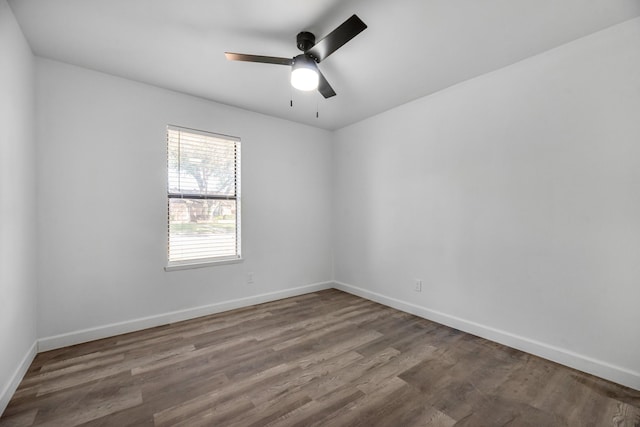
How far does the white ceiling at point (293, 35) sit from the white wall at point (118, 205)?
299 millimetres

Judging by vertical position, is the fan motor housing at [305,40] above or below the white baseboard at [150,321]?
above

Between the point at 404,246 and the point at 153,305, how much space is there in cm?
304

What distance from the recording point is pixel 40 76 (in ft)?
8.19

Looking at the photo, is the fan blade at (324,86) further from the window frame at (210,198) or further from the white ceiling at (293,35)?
the window frame at (210,198)

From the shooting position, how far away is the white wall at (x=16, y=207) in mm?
1798

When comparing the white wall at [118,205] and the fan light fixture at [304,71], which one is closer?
the fan light fixture at [304,71]

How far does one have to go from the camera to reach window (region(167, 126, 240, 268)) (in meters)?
3.23

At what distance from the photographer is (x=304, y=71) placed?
7.00 feet

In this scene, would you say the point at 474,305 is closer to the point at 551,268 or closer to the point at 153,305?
the point at 551,268

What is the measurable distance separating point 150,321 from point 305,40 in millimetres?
3194

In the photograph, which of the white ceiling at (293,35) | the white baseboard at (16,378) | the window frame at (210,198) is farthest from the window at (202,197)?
the white baseboard at (16,378)

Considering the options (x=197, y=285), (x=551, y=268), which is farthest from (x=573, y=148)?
(x=197, y=285)


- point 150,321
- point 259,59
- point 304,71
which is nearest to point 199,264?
point 150,321

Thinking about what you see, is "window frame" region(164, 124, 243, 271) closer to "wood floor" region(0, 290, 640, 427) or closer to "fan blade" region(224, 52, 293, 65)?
"wood floor" region(0, 290, 640, 427)
